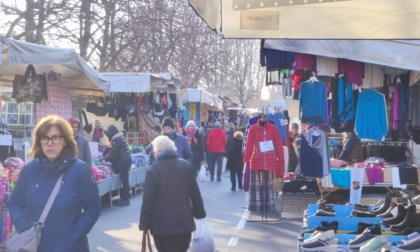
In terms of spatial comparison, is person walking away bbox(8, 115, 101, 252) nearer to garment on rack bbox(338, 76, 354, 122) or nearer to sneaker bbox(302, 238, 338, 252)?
sneaker bbox(302, 238, 338, 252)

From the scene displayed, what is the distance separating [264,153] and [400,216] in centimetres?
618

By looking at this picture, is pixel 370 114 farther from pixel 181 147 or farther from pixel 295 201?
pixel 295 201

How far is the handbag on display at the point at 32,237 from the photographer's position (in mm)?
4641

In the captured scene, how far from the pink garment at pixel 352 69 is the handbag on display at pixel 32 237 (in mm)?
5661

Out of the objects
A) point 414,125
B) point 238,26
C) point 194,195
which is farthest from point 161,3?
point 238,26

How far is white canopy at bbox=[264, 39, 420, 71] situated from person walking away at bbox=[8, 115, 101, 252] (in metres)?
3.80

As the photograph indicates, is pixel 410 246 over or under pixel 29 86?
under

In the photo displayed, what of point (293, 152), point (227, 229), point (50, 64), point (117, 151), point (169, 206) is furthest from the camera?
point (293, 152)

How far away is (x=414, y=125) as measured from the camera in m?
9.95

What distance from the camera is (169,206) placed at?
662 cm

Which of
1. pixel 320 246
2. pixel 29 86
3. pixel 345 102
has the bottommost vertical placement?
pixel 320 246

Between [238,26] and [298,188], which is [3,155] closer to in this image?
[298,188]

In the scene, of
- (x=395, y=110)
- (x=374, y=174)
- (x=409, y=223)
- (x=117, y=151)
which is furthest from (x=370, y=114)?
(x=117, y=151)

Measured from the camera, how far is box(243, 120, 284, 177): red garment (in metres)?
12.0
